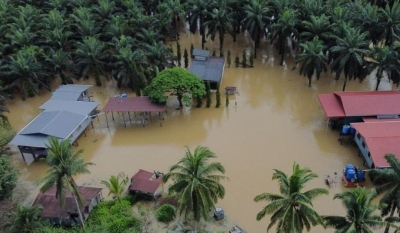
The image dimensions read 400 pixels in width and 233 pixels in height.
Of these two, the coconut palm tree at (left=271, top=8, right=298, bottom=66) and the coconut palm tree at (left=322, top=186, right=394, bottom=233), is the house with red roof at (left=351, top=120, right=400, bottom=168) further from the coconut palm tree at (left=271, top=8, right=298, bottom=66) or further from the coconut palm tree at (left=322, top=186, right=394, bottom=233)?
the coconut palm tree at (left=271, top=8, right=298, bottom=66)

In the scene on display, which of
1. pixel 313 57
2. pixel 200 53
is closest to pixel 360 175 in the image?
pixel 313 57

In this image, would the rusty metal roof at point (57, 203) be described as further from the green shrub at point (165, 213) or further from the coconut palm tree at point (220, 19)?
the coconut palm tree at point (220, 19)

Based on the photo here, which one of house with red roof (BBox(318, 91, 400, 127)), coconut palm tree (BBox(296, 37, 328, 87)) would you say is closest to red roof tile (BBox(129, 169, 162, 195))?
house with red roof (BBox(318, 91, 400, 127))

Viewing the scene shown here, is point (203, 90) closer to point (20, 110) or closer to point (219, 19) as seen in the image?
point (219, 19)

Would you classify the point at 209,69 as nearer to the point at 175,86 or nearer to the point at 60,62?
the point at 175,86

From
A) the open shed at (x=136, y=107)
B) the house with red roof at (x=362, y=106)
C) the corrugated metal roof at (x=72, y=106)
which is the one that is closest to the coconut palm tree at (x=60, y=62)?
the corrugated metal roof at (x=72, y=106)

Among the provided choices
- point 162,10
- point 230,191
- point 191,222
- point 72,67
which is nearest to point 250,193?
point 230,191
